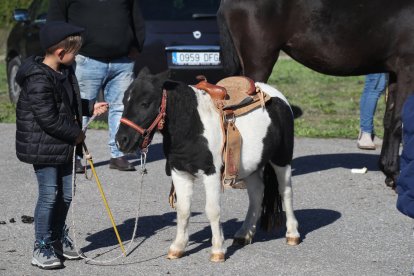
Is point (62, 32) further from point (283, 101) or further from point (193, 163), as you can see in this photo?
point (283, 101)

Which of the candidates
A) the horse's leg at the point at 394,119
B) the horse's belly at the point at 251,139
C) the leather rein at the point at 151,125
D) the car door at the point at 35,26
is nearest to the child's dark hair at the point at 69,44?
the leather rein at the point at 151,125

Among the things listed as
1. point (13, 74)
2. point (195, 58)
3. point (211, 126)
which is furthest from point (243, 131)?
point (13, 74)

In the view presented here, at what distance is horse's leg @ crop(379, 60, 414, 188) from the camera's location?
28.3 feet

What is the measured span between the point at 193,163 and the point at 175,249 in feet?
2.13

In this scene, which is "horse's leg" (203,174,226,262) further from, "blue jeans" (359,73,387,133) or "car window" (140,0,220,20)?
"car window" (140,0,220,20)

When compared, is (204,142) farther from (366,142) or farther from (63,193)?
(366,142)

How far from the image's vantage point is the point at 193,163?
238 inches

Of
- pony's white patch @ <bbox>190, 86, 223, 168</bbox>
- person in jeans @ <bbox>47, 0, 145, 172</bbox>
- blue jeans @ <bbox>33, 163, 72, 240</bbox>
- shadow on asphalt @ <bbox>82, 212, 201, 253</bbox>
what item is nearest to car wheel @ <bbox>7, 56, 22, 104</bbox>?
person in jeans @ <bbox>47, 0, 145, 172</bbox>

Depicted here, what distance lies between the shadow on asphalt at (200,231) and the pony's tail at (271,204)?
5.4 inches

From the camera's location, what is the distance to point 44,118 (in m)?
5.82

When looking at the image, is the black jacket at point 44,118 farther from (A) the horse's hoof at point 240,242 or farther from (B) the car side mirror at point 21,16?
(B) the car side mirror at point 21,16

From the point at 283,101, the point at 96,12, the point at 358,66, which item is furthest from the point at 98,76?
the point at 283,101

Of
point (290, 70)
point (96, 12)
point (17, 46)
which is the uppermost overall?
point (96, 12)

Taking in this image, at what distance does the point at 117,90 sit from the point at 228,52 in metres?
1.24
